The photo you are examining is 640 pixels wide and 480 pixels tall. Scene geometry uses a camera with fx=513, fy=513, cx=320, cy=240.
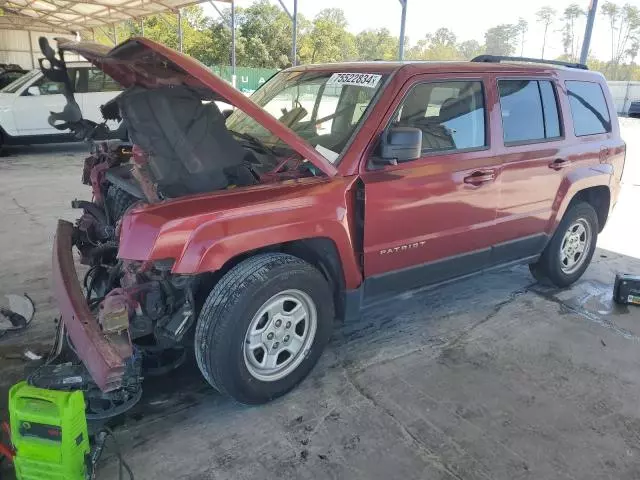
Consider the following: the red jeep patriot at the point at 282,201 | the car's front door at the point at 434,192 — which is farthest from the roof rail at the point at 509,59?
the car's front door at the point at 434,192

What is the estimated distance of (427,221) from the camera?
3361 millimetres

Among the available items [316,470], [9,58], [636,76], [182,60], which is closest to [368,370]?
[316,470]

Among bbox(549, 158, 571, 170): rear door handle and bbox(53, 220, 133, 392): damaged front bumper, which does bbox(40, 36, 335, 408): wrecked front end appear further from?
bbox(549, 158, 571, 170): rear door handle

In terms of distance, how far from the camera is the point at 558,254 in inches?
180

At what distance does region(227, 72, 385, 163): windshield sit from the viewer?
319 cm

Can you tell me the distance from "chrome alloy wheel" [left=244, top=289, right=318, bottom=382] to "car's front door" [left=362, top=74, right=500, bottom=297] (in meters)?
0.48

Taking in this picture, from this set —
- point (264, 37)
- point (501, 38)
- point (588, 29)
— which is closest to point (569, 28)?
point (501, 38)

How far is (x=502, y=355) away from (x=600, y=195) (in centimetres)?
221

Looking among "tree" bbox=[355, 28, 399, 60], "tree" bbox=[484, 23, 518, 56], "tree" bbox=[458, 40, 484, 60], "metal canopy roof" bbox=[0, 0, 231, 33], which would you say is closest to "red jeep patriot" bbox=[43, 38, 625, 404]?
"metal canopy roof" bbox=[0, 0, 231, 33]

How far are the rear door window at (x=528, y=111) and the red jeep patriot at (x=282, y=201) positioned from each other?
0.05 feet

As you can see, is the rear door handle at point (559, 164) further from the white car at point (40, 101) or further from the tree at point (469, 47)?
the tree at point (469, 47)

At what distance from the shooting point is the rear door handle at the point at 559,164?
4.07 metres

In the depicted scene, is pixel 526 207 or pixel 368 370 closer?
pixel 368 370

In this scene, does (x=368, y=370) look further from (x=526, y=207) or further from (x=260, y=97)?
(x=260, y=97)
